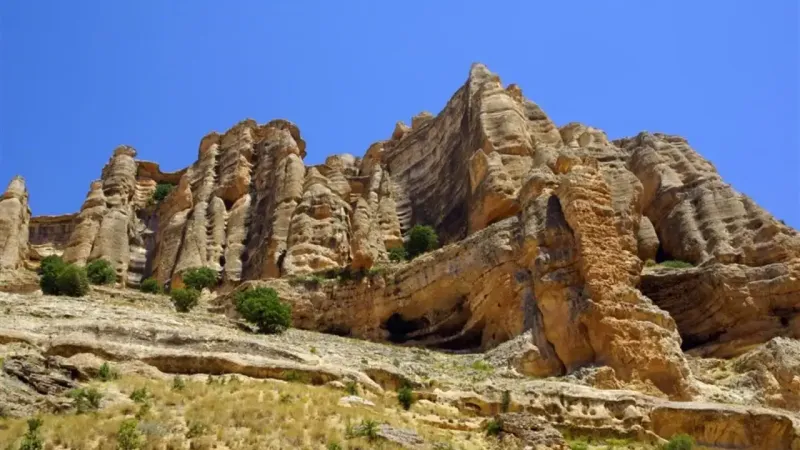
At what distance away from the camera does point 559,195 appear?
45125 millimetres

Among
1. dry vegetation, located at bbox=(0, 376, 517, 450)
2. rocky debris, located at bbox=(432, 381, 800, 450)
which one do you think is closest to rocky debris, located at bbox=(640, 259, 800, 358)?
rocky debris, located at bbox=(432, 381, 800, 450)

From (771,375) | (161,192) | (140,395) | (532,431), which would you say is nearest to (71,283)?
(140,395)

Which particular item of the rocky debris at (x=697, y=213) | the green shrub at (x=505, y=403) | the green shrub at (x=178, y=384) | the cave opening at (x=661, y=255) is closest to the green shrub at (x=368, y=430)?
the green shrub at (x=178, y=384)

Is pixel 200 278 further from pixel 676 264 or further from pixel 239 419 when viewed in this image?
pixel 239 419

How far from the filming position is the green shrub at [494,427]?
3006 centimetres

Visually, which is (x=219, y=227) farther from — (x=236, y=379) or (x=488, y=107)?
(x=236, y=379)

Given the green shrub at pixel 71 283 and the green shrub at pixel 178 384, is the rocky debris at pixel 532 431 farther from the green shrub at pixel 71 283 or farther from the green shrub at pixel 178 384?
the green shrub at pixel 71 283

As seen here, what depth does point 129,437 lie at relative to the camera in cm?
2380

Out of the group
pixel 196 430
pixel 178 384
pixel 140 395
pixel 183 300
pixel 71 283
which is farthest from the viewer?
pixel 183 300

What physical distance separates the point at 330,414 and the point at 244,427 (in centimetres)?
311

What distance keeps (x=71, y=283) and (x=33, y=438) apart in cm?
2454

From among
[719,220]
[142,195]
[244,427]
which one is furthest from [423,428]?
[142,195]

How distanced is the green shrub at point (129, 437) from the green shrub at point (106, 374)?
5320 millimetres

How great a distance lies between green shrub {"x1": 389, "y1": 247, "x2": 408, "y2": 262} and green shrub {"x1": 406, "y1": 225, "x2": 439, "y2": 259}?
0.32 meters
